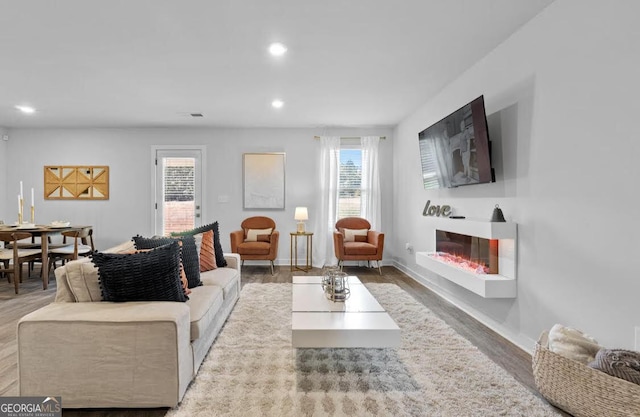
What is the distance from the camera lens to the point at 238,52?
324cm

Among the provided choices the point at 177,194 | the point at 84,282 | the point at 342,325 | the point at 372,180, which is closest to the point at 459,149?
the point at 342,325

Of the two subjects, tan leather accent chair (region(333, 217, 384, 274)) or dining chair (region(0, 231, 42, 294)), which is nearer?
dining chair (region(0, 231, 42, 294))

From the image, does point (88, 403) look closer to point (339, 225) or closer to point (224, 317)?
point (224, 317)

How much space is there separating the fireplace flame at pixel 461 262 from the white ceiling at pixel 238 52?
197 centimetres

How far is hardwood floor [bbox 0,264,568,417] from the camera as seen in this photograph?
2.15 m

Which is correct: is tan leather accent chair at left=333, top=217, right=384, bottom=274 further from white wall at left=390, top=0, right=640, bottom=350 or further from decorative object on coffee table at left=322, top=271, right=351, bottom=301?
decorative object on coffee table at left=322, top=271, right=351, bottom=301

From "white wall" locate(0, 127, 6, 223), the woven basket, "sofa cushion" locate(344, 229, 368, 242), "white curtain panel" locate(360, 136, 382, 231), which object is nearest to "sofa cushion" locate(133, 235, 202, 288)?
the woven basket

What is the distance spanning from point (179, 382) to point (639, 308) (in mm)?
2477

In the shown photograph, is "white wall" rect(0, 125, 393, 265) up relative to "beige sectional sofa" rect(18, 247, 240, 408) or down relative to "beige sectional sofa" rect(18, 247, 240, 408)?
up

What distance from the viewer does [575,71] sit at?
2.28 m

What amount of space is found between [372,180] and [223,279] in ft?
12.5

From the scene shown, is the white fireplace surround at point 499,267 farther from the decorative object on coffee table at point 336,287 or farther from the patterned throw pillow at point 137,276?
the patterned throw pillow at point 137,276

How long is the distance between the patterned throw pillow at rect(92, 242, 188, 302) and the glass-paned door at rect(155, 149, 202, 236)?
4331mm

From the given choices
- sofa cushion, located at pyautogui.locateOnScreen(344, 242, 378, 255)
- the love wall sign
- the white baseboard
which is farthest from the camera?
sofa cushion, located at pyautogui.locateOnScreen(344, 242, 378, 255)
